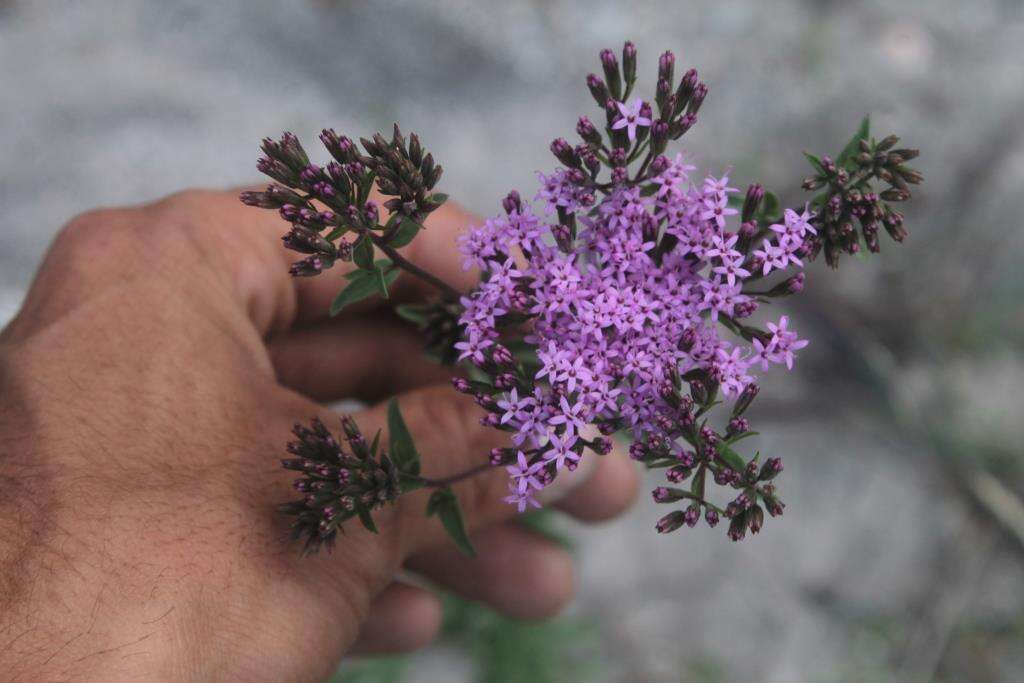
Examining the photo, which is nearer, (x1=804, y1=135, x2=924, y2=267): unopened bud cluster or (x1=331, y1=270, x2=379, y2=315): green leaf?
(x1=804, y1=135, x2=924, y2=267): unopened bud cluster

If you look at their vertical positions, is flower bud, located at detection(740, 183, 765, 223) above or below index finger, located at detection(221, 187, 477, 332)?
above

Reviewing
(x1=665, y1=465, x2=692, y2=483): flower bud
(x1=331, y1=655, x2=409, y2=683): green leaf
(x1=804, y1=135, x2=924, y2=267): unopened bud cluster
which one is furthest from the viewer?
(x1=331, y1=655, x2=409, y2=683): green leaf

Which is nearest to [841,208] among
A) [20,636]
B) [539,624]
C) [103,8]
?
[20,636]

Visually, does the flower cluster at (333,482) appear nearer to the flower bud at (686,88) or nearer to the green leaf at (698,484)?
the green leaf at (698,484)

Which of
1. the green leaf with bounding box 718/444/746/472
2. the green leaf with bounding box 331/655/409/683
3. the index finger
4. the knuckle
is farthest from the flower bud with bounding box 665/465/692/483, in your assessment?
the green leaf with bounding box 331/655/409/683

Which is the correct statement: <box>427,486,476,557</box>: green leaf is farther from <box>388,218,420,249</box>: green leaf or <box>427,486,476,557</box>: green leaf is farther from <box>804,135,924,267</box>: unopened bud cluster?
<box>804,135,924,267</box>: unopened bud cluster

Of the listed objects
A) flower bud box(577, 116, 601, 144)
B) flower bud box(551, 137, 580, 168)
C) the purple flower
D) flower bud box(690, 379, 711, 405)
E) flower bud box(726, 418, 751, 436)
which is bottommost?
flower bud box(726, 418, 751, 436)

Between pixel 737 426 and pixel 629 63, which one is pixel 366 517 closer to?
pixel 737 426

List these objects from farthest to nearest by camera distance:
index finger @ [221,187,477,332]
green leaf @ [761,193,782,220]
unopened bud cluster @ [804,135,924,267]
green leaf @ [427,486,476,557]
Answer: index finger @ [221,187,477,332] < green leaf @ [427,486,476,557] < green leaf @ [761,193,782,220] < unopened bud cluster @ [804,135,924,267]
